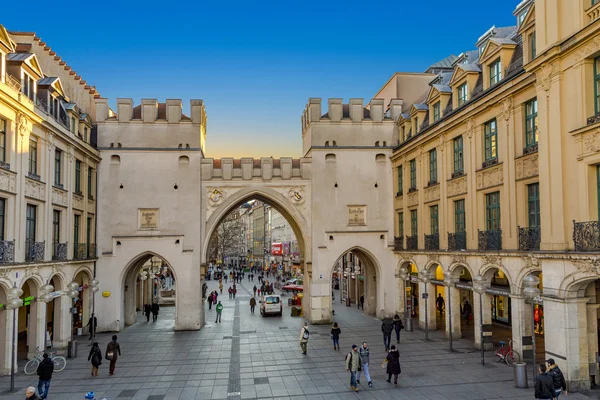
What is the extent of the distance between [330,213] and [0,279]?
1874 cm

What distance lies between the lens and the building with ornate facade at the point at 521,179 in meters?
14.6

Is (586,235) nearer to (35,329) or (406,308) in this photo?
(406,308)

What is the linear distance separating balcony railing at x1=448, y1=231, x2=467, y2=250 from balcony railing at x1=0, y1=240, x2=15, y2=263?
18.9 metres

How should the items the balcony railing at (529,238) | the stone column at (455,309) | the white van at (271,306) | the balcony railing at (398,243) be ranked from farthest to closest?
the white van at (271,306)
the balcony railing at (398,243)
the stone column at (455,309)
the balcony railing at (529,238)

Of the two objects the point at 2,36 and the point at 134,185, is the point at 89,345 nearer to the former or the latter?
the point at 134,185

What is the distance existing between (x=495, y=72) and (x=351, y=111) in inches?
469

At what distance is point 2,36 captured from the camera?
1864 centimetres

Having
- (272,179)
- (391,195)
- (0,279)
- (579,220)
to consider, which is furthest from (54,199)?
(579,220)

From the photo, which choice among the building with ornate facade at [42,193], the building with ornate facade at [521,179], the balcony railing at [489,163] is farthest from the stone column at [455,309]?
the building with ornate facade at [42,193]

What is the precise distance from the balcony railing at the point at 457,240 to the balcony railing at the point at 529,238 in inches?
181

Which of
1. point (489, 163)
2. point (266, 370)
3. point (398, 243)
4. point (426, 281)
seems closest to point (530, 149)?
point (489, 163)

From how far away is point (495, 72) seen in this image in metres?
21.3

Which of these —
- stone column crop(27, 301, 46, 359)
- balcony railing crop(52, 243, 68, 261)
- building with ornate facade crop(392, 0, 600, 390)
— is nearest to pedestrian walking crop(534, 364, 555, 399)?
building with ornate facade crop(392, 0, 600, 390)

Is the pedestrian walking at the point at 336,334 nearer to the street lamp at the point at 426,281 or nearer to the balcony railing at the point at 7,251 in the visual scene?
the street lamp at the point at 426,281
